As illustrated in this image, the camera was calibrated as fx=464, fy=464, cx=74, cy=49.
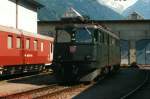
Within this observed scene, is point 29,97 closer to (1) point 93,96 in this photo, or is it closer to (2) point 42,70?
(1) point 93,96

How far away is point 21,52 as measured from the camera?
27.1 metres

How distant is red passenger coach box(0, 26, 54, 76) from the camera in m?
24.1

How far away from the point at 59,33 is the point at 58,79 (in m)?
2.14

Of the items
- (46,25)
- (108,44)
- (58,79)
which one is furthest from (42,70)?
(46,25)

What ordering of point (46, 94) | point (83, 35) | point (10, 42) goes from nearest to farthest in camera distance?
1. point (46, 94)
2. point (83, 35)
3. point (10, 42)

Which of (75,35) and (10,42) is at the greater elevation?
(75,35)

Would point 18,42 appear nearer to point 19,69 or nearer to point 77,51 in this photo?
point 19,69

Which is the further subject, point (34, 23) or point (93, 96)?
point (34, 23)

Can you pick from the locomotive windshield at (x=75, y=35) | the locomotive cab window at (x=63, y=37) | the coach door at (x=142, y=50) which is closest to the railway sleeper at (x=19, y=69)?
the locomotive cab window at (x=63, y=37)

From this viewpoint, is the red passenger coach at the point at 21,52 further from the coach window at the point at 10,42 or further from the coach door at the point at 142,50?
the coach door at the point at 142,50

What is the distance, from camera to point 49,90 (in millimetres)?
18766

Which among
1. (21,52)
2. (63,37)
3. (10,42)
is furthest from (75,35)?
(21,52)

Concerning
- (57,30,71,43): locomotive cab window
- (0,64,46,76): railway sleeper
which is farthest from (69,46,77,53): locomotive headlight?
(0,64,46,76): railway sleeper

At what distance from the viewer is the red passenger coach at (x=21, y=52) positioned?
24.1 m
